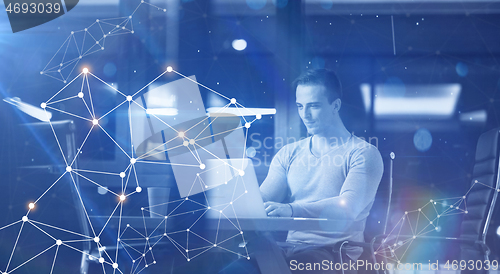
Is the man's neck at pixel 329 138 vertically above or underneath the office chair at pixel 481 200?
above

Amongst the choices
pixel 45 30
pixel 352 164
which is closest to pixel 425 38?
pixel 352 164

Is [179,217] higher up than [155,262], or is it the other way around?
[179,217]

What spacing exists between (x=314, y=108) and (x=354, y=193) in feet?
1.58

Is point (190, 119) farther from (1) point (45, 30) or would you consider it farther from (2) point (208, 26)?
(1) point (45, 30)

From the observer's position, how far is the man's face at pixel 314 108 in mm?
1886

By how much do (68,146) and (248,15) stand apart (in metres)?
1.18

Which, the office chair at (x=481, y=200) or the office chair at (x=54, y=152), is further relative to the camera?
the office chair at (x=54, y=152)

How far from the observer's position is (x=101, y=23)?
76.5 inches

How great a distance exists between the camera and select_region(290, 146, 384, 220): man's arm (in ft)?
6.10

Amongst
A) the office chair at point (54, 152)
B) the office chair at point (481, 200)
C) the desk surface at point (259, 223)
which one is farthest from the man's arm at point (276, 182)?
the office chair at point (54, 152)

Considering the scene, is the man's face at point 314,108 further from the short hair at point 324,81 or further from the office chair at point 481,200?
the office chair at point 481,200

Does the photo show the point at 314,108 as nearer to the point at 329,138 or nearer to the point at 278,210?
the point at 329,138

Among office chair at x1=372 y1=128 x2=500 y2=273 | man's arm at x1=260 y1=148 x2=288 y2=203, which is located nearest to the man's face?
man's arm at x1=260 y1=148 x2=288 y2=203

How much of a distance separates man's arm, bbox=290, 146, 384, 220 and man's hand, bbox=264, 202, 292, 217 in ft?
0.10
